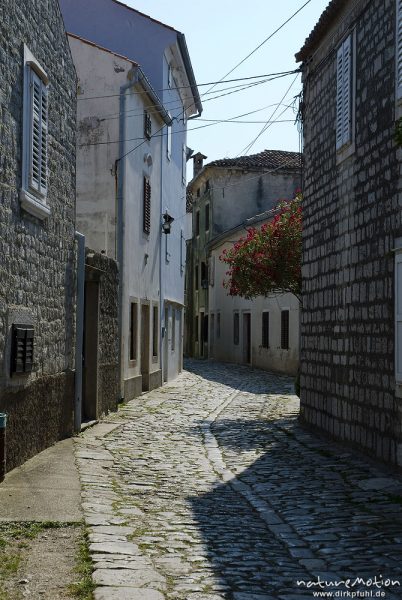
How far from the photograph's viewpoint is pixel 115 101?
1664cm

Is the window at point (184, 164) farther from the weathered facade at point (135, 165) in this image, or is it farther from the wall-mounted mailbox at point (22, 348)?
the wall-mounted mailbox at point (22, 348)

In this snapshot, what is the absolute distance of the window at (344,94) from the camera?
10914 mm

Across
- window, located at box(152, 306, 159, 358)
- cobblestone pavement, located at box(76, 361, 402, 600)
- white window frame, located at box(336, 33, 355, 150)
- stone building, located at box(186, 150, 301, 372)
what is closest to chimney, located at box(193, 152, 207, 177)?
stone building, located at box(186, 150, 301, 372)

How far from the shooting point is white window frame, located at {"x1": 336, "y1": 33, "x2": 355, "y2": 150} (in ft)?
35.7

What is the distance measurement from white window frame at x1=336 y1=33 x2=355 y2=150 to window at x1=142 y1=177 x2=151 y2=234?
8.16 meters

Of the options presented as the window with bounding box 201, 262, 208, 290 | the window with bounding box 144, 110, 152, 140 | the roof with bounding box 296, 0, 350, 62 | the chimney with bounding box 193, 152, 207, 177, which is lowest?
the window with bounding box 201, 262, 208, 290

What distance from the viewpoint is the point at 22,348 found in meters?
8.75

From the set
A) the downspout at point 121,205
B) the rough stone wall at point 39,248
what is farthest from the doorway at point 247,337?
the rough stone wall at point 39,248

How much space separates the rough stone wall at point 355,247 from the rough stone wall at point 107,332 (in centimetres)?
318

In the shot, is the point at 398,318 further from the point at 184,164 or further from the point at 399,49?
the point at 184,164

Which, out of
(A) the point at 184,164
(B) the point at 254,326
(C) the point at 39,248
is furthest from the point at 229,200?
(C) the point at 39,248

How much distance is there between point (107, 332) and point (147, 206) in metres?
5.67

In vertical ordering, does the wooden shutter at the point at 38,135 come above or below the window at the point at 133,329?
above

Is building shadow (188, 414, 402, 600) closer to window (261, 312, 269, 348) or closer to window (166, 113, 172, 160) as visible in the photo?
window (166, 113, 172, 160)
